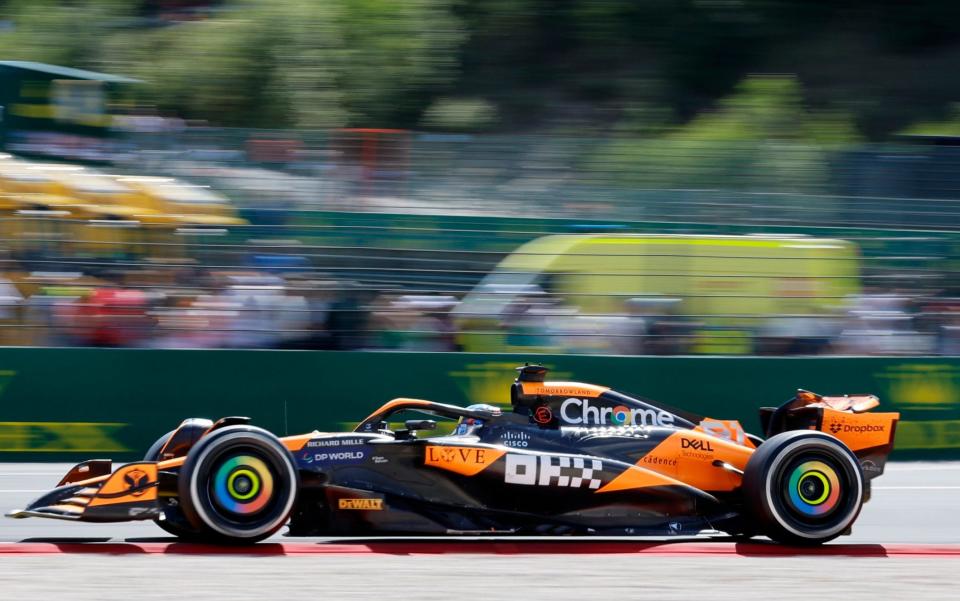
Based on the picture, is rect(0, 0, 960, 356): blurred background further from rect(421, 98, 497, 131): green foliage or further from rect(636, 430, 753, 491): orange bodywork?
rect(421, 98, 497, 131): green foliage

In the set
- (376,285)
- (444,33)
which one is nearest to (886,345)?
(376,285)

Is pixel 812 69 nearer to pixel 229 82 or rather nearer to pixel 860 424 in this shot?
pixel 229 82

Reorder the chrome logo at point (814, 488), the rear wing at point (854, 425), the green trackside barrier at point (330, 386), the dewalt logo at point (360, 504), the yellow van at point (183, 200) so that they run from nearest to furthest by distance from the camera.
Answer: the dewalt logo at point (360, 504), the chrome logo at point (814, 488), the rear wing at point (854, 425), the green trackside barrier at point (330, 386), the yellow van at point (183, 200)

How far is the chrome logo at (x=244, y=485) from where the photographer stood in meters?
6.94

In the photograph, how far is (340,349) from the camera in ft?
41.3

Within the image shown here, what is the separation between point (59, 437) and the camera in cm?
1192

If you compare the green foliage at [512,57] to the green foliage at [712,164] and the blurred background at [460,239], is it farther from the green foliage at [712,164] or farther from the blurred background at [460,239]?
the green foliage at [712,164]

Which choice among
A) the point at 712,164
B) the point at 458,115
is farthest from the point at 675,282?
the point at 458,115

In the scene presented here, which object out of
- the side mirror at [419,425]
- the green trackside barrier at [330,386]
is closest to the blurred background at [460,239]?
the green trackside barrier at [330,386]

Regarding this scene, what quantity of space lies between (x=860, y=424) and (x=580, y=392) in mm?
1793

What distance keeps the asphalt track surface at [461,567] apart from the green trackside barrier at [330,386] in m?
Answer: 3.87

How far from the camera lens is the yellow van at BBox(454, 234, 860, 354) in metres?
13.1

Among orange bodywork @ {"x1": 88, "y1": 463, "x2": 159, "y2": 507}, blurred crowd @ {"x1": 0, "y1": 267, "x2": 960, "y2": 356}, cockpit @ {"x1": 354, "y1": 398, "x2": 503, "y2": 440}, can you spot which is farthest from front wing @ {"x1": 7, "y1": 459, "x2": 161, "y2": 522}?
blurred crowd @ {"x1": 0, "y1": 267, "x2": 960, "y2": 356}

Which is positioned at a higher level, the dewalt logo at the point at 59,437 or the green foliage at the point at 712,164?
the green foliage at the point at 712,164
